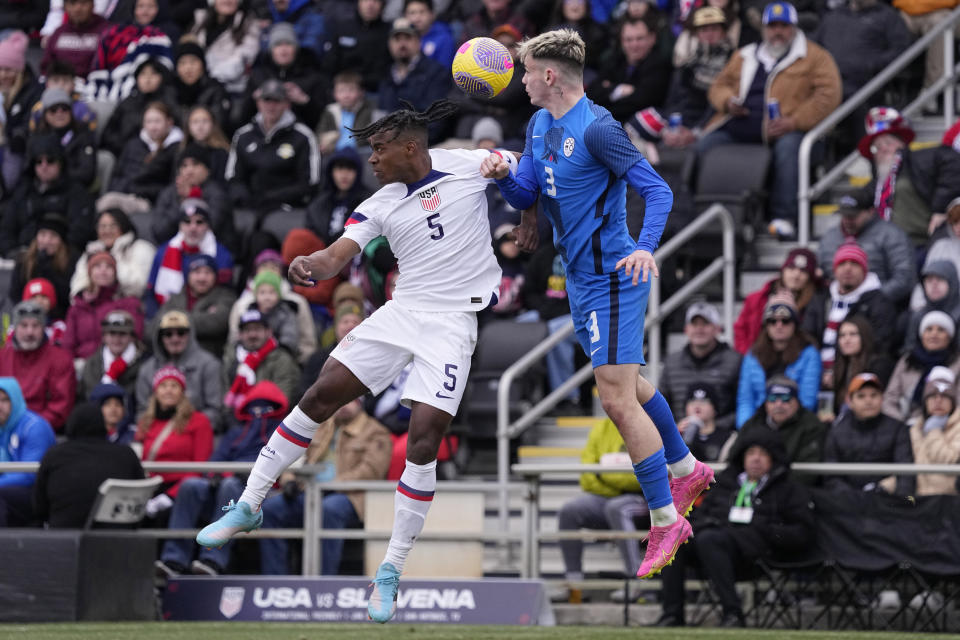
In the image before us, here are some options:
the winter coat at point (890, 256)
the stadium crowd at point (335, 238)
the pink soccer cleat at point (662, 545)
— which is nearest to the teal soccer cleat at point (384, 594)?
the pink soccer cleat at point (662, 545)

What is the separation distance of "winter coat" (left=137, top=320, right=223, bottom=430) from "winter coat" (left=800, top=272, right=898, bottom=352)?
4865 mm

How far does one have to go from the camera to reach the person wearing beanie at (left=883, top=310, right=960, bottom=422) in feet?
42.5

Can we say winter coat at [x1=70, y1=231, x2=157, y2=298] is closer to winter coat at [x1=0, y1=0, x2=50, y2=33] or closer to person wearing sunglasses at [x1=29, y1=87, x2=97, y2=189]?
person wearing sunglasses at [x1=29, y1=87, x2=97, y2=189]

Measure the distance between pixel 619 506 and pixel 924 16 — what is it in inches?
246

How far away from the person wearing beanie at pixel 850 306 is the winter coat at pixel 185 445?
486 cm

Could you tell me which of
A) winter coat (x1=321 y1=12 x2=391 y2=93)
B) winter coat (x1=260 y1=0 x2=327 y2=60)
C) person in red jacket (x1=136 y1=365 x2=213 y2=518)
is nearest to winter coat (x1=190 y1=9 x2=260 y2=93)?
winter coat (x1=260 y1=0 x2=327 y2=60)

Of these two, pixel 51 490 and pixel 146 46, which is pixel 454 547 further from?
pixel 146 46

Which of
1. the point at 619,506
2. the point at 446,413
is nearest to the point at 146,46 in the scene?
the point at 619,506

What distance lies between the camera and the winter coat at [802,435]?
1279 cm

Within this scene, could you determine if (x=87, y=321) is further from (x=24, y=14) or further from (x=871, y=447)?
(x=871, y=447)

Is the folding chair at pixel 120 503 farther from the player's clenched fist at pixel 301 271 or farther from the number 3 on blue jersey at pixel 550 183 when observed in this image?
the number 3 on blue jersey at pixel 550 183

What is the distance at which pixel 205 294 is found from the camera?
51.5 ft

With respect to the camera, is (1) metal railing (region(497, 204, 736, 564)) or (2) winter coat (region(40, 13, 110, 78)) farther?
(2) winter coat (region(40, 13, 110, 78))

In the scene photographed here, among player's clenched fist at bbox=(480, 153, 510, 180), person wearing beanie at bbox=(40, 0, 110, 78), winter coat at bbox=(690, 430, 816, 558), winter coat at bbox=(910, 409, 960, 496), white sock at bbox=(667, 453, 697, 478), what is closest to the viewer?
player's clenched fist at bbox=(480, 153, 510, 180)
